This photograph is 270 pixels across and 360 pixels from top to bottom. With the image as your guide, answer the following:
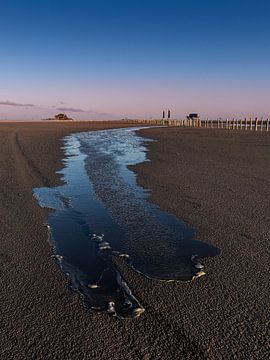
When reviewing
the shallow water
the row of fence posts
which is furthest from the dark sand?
the row of fence posts

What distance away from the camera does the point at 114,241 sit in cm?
550

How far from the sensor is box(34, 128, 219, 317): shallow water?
13.1ft

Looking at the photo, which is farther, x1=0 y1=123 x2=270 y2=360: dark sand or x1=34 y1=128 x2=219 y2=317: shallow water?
x1=34 y1=128 x2=219 y2=317: shallow water

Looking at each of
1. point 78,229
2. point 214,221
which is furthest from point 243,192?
point 78,229

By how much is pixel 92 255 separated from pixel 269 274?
2.30 metres

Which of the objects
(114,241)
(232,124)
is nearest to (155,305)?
(114,241)

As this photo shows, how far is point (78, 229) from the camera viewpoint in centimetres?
614

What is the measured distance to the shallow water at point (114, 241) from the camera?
399cm

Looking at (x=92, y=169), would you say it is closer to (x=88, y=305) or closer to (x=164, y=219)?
(x=164, y=219)

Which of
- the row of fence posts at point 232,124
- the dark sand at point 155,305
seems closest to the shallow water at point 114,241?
the dark sand at point 155,305

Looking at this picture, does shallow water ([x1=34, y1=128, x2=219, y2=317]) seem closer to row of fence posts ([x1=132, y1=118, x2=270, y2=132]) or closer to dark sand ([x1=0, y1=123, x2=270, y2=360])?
dark sand ([x1=0, y1=123, x2=270, y2=360])

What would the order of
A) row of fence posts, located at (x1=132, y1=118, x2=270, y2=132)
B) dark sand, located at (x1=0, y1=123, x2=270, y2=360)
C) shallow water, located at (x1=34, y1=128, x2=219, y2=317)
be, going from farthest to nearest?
row of fence posts, located at (x1=132, y1=118, x2=270, y2=132) → shallow water, located at (x1=34, y1=128, x2=219, y2=317) → dark sand, located at (x1=0, y1=123, x2=270, y2=360)

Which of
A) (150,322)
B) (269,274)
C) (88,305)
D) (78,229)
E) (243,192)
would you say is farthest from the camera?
(243,192)

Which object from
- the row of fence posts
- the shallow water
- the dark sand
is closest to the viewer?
the dark sand
